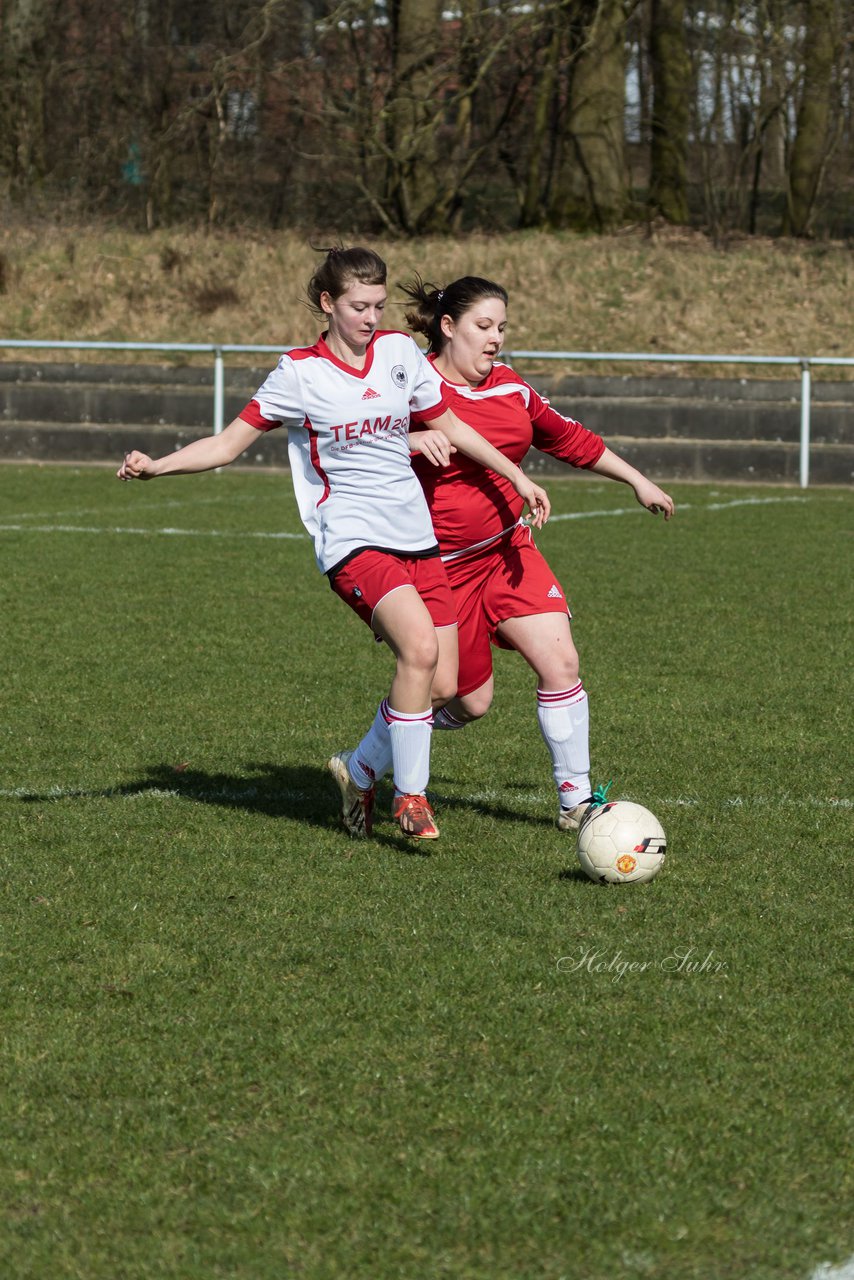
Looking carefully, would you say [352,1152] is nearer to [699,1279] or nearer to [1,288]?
[699,1279]

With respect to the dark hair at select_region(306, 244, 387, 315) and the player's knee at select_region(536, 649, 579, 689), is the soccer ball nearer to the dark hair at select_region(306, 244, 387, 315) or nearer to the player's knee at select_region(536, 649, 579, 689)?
the player's knee at select_region(536, 649, 579, 689)

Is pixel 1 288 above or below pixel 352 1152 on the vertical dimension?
above

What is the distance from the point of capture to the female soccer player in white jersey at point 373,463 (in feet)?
16.5

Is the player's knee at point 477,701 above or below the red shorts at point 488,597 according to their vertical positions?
below

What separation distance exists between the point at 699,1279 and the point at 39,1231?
1068 millimetres

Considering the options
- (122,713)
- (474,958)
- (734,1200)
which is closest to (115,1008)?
(474,958)

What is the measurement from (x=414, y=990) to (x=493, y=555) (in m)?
1.92

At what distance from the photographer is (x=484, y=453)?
203 inches

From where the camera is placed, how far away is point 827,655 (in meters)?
8.48

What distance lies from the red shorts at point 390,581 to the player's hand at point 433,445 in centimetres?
33

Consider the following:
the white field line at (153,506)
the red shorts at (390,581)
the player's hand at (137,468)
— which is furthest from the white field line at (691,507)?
the player's hand at (137,468)

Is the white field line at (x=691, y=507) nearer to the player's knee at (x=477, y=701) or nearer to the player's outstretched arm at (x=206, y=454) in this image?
the player's knee at (x=477, y=701)

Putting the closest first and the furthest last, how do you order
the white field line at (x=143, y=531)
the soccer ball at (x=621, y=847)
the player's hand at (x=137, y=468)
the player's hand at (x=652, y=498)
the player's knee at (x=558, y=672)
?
the soccer ball at (x=621, y=847)
the player's hand at (x=137, y=468)
the player's knee at (x=558, y=672)
the player's hand at (x=652, y=498)
the white field line at (x=143, y=531)

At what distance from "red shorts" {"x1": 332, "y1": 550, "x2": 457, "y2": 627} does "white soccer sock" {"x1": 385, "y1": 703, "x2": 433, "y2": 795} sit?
0.33 meters
